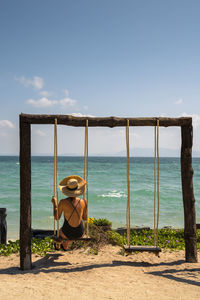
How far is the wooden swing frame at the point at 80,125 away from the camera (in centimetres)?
567

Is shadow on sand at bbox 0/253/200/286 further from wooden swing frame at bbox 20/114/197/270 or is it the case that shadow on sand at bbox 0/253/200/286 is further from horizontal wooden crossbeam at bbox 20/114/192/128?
horizontal wooden crossbeam at bbox 20/114/192/128

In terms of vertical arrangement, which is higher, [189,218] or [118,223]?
[189,218]

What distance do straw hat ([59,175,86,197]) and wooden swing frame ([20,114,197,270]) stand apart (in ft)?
2.24

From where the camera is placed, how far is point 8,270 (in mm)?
5668

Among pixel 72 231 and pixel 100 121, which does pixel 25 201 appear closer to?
pixel 72 231

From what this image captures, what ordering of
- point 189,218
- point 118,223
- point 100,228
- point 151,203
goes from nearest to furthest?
point 189,218, point 100,228, point 118,223, point 151,203

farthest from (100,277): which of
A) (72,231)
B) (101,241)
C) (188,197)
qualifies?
(188,197)

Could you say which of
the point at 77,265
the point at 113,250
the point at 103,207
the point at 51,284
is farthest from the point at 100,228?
the point at 103,207

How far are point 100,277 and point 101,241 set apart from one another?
2.28m

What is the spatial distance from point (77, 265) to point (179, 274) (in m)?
2.06

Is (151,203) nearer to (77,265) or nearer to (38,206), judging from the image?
(38,206)

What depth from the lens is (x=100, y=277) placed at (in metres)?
5.22

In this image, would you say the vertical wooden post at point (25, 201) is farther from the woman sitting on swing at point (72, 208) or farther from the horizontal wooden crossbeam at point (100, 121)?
the woman sitting on swing at point (72, 208)

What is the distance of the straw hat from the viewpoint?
5820 mm
